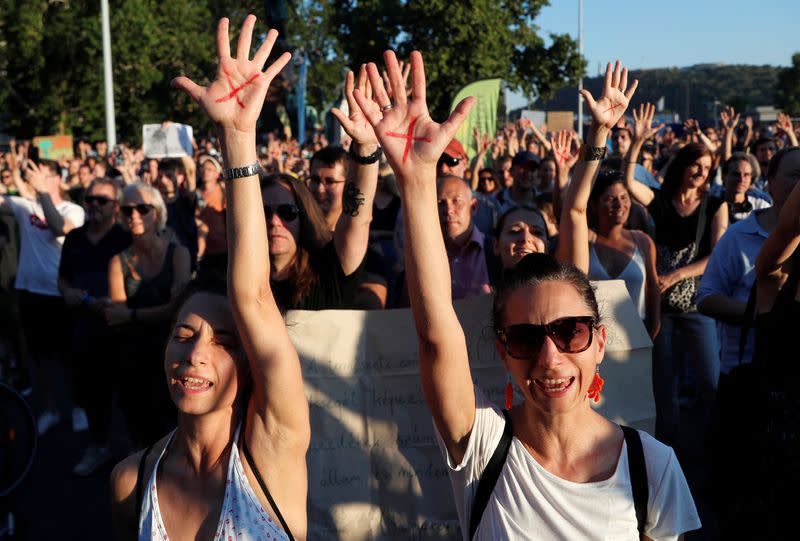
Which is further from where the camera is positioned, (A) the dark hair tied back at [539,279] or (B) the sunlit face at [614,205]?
(B) the sunlit face at [614,205]

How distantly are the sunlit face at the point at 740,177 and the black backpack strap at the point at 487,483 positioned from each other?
551cm

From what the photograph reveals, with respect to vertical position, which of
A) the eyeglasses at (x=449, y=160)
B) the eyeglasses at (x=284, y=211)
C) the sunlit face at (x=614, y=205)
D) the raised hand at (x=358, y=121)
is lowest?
the sunlit face at (x=614, y=205)

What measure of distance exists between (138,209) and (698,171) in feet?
11.8

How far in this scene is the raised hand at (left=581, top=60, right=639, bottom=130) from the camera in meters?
3.09

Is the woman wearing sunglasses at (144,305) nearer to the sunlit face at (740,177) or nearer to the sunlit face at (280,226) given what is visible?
the sunlit face at (280,226)

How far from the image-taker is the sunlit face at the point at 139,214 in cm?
533

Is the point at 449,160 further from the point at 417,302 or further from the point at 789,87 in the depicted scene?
the point at 789,87

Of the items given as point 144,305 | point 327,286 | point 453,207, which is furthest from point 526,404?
point 144,305

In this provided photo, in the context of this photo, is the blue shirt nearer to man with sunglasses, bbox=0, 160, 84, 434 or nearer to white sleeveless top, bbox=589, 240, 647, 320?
white sleeveless top, bbox=589, 240, 647, 320

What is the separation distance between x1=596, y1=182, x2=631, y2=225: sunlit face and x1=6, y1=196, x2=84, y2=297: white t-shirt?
4191 millimetres

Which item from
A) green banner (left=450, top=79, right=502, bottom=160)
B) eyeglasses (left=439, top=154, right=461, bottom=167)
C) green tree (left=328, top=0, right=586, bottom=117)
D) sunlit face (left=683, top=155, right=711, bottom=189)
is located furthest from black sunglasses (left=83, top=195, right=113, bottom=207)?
green tree (left=328, top=0, right=586, bottom=117)

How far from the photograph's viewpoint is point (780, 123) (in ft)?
32.1

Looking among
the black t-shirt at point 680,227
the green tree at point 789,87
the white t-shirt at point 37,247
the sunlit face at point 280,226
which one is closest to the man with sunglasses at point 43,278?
the white t-shirt at point 37,247

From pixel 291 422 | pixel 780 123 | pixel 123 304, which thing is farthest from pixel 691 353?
pixel 780 123
